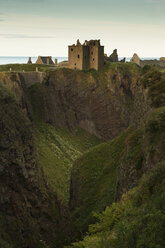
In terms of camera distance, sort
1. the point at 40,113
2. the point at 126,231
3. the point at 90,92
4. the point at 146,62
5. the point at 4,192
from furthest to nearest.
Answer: the point at 146,62
the point at 90,92
the point at 40,113
the point at 4,192
the point at 126,231

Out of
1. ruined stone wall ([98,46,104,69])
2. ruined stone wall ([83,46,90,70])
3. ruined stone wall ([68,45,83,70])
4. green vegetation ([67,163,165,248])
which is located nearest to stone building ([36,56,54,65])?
ruined stone wall ([68,45,83,70])

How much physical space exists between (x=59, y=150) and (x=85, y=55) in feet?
108

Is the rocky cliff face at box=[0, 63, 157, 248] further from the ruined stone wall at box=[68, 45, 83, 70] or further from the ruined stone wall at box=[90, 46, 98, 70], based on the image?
the ruined stone wall at box=[90, 46, 98, 70]

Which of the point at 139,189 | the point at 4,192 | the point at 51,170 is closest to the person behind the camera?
the point at 139,189

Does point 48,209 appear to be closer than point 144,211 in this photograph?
No

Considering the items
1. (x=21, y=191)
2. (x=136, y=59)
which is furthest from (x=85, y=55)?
(x=21, y=191)

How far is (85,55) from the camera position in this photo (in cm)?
9350

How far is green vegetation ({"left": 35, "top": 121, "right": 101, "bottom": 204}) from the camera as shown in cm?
5753

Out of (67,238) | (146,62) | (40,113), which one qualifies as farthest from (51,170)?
(146,62)

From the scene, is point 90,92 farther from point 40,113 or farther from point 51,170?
point 51,170

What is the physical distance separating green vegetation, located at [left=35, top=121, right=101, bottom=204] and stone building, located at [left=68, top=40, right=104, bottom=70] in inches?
725

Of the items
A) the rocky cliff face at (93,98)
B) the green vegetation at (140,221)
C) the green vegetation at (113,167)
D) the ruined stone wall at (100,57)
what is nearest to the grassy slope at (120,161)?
the green vegetation at (113,167)

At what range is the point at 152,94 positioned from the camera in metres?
37.8

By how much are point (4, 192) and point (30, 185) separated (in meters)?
3.39
